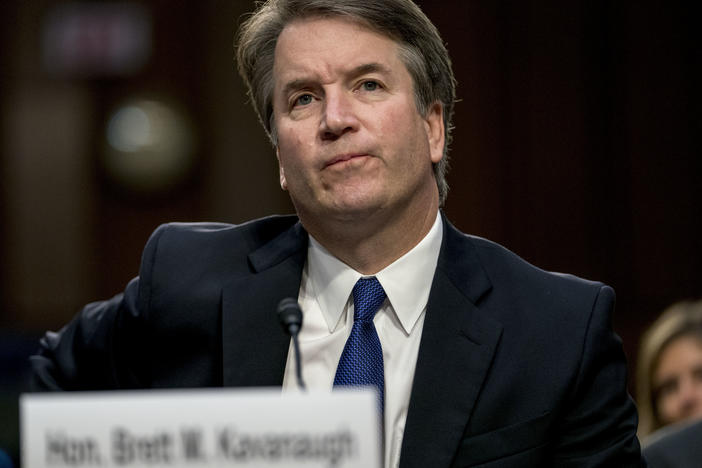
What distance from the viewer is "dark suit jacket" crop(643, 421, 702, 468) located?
207 cm

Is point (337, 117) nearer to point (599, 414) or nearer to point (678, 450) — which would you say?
point (599, 414)

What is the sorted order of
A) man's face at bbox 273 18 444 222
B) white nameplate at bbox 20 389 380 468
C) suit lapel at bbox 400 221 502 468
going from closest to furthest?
white nameplate at bbox 20 389 380 468 < suit lapel at bbox 400 221 502 468 < man's face at bbox 273 18 444 222

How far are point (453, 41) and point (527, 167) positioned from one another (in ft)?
2.23

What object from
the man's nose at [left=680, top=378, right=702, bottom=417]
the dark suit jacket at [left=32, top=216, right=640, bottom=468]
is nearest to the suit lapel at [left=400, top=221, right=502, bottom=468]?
the dark suit jacket at [left=32, top=216, right=640, bottom=468]

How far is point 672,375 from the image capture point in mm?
3139

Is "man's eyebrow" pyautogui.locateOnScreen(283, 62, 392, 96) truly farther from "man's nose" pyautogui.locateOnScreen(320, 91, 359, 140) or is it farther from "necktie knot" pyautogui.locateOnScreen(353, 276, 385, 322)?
"necktie knot" pyautogui.locateOnScreen(353, 276, 385, 322)

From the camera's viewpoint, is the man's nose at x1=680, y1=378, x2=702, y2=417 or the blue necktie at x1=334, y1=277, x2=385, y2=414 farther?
the man's nose at x1=680, y1=378, x2=702, y2=417

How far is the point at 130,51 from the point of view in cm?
487

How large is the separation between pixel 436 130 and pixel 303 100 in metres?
0.31

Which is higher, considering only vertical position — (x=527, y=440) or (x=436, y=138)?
(x=436, y=138)

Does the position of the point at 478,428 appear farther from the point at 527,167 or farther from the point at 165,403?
the point at 527,167

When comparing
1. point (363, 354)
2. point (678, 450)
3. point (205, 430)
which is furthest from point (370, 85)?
point (678, 450)

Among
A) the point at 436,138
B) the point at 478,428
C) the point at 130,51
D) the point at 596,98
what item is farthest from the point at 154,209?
the point at 478,428

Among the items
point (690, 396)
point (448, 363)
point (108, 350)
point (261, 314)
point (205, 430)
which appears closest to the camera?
point (205, 430)
